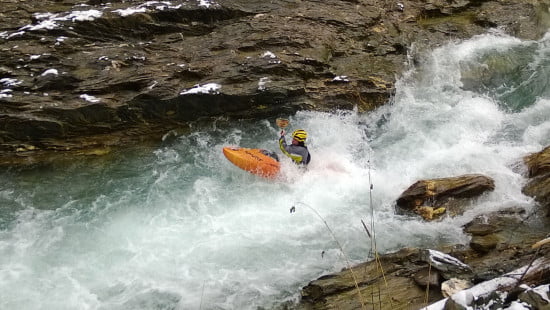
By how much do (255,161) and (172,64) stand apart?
2.23 m

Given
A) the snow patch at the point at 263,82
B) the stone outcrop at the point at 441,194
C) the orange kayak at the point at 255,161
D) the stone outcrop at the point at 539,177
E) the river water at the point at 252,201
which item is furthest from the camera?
the snow patch at the point at 263,82

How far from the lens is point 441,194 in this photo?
5.96m

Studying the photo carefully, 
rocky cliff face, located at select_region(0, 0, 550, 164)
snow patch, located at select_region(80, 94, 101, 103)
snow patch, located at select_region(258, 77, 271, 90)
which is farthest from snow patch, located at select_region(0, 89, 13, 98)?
snow patch, located at select_region(258, 77, 271, 90)

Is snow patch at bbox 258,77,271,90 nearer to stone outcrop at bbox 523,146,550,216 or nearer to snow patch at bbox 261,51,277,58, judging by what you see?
snow patch at bbox 261,51,277,58

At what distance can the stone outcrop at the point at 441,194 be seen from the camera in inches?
231

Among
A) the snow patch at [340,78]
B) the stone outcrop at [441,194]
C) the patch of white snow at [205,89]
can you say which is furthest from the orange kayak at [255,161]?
the snow patch at [340,78]

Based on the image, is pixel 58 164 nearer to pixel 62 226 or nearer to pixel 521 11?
pixel 62 226

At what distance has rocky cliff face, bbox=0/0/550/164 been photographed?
7.07 m

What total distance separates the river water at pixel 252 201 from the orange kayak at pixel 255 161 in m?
0.13

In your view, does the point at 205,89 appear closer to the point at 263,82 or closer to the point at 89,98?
the point at 263,82

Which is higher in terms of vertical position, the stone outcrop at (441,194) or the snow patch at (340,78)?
the snow patch at (340,78)

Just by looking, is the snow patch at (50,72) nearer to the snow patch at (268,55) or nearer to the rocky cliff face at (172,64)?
the rocky cliff face at (172,64)

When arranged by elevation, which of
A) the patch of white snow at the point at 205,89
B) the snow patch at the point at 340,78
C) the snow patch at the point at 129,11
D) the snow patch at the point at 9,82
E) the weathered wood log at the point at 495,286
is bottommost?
the patch of white snow at the point at 205,89

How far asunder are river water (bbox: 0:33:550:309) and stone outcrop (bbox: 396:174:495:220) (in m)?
0.19
